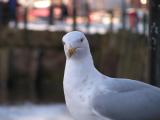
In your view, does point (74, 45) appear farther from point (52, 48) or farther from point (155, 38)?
point (52, 48)

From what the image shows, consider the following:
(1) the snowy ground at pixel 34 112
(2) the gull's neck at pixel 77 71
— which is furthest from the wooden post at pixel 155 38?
(1) the snowy ground at pixel 34 112

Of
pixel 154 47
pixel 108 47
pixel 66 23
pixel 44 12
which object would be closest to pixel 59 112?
pixel 108 47

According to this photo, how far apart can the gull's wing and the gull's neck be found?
13 centimetres

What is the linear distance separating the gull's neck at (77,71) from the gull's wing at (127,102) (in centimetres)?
13

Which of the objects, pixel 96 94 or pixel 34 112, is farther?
pixel 34 112

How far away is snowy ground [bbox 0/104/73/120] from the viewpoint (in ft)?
36.5

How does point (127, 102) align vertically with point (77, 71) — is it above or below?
below

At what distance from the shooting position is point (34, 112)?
40.1 ft

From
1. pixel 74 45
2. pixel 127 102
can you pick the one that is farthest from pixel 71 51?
pixel 127 102

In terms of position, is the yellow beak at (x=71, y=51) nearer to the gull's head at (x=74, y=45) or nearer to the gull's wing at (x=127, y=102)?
the gull's head at (x=74, y=45)

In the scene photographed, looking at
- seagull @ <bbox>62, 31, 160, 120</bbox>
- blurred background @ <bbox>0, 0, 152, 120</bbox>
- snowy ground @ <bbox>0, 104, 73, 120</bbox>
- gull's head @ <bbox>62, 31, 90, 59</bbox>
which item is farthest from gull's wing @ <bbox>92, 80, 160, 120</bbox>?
blurred background @ <bbox>0, 0, 152, 120</bbox>

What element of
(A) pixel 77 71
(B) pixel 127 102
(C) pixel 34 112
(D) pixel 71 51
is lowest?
(C) pixel 34 112

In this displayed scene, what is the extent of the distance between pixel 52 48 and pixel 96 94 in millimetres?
15535

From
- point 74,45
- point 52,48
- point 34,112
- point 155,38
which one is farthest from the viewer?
point 52,48
